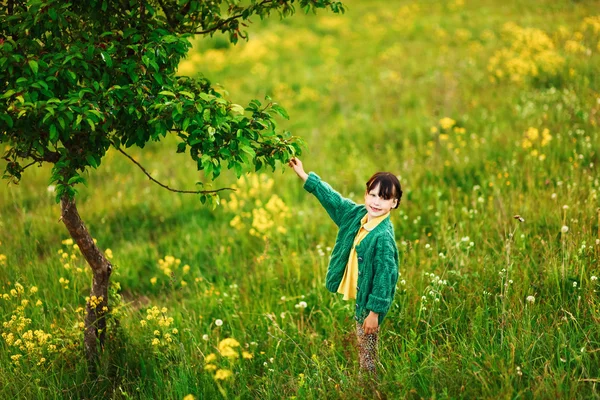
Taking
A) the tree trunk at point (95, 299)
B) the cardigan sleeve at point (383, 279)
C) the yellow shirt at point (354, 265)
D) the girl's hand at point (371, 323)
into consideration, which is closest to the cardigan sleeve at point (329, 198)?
the yellow shirt at point (354, 265)

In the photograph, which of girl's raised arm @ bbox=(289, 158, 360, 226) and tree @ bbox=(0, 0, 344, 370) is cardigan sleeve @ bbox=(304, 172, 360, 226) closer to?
girl's raised arm @ bbox=(289, 158, 360, 226)

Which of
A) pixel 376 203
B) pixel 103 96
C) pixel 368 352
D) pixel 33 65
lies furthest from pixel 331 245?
pixel 33 65

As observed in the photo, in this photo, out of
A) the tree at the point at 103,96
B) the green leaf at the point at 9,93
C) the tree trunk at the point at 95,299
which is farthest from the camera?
the tree trunk at the point at 95,299

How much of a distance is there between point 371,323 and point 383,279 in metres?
0.29

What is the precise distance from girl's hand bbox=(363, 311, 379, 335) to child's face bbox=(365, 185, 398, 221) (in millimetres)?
648

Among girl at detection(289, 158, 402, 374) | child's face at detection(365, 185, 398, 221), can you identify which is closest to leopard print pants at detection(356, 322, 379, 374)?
girl at detection(289, 158, 402, 374)

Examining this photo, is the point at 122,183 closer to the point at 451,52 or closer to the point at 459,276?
the point at 459,276

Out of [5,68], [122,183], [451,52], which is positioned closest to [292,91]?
[451,52]

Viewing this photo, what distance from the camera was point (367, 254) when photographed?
312cm

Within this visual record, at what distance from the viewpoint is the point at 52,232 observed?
5848mm

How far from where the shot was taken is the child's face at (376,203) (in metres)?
3.12

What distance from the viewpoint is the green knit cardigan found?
304 centimetres

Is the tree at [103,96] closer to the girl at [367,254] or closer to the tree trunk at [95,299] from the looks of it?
the tree trunk at [95,299]

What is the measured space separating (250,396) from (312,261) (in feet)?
5.91
